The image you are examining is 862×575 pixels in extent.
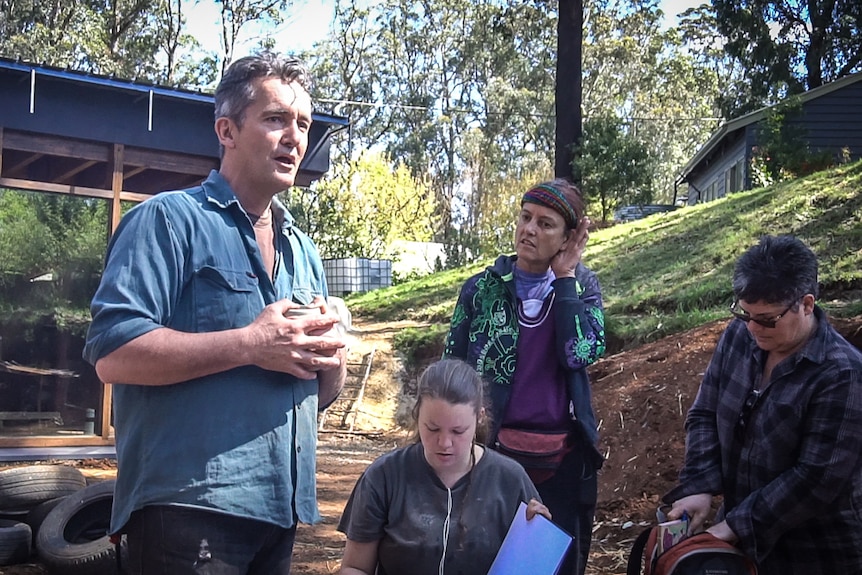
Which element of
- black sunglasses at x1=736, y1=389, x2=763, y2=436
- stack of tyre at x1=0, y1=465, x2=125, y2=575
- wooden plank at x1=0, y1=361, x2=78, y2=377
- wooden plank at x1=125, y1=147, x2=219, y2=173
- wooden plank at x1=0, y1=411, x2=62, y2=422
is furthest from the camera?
wooden plank at x1=125, y1=147, x2=219, y2=173

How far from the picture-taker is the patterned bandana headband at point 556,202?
12.0 ft

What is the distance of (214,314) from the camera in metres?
2.35

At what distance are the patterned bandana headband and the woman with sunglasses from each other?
2.26ft

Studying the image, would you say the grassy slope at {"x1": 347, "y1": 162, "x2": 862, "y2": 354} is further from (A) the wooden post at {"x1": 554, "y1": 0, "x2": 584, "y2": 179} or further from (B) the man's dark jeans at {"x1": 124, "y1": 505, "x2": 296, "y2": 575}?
(B) the man's dark jeans at {"x1": 124, "y1": 505, "x2": 296, "y2": 575}

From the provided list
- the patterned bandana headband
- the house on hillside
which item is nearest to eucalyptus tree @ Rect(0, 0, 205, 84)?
the house on hillside

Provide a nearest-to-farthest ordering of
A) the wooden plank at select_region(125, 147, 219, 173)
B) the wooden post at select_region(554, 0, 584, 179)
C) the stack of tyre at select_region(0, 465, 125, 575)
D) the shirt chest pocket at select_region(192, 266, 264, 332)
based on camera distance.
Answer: the shirt chest pocket at select_region(192, 266, 264, 332) → the stack of tyre at select_region(0, 465, 125, 575) → the wooden plank at select_region(125, 147, 219, 173) → the wooden post at select_region(554, 0, 584, 179)

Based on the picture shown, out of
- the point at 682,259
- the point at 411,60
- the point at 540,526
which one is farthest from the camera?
the point at 411,60

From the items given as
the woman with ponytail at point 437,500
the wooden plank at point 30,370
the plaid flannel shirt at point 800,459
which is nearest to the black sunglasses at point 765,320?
the plaid flannel shirt at point 800,459

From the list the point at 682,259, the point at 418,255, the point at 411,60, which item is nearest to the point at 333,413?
the point at 682,259

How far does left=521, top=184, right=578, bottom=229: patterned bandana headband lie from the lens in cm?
366

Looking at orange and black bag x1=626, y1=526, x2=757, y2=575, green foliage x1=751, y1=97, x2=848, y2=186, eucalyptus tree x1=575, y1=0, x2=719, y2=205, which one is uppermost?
eucalyptus tree x1=575, y1=0, x2=719, y2=205

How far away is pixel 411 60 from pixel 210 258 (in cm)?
4980

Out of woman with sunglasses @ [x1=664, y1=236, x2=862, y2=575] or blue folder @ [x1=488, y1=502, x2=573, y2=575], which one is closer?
blue folder @ [x1=488, y1=502, x2=573, y2=575]

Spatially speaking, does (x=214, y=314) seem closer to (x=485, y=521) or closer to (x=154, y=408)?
(x=154, y=408)
